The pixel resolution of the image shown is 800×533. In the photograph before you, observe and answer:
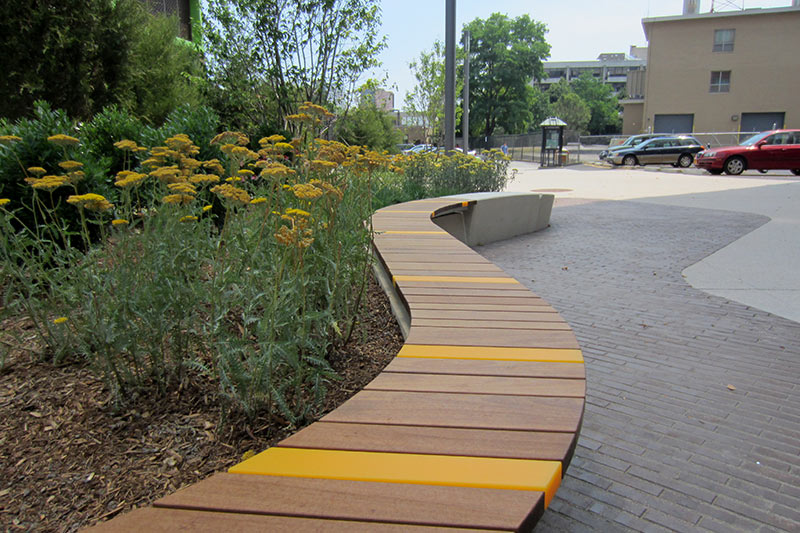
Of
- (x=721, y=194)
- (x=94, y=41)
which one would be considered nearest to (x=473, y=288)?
(x=94, y=41)

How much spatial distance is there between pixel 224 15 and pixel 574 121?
252 ft

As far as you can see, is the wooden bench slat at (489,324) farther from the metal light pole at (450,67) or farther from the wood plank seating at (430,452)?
the metal light pole at (450,67)

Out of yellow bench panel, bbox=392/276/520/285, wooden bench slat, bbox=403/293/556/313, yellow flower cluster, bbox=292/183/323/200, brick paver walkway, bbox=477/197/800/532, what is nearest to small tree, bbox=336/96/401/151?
brick paver walkway, bbox=477/197/800/532

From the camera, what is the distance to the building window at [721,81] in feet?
128

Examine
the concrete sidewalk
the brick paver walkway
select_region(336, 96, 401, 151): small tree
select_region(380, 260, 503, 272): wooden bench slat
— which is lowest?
the brick paver walkway

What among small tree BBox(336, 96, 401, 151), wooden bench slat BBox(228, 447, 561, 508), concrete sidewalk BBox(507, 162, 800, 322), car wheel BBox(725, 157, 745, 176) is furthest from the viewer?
car wheel BBox(725, 157, 745, 176)

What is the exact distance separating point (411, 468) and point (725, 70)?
4674 centimetres

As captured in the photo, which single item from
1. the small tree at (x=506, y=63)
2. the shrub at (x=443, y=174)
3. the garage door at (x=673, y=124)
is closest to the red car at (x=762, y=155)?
the shrub at (x=443, y=174)

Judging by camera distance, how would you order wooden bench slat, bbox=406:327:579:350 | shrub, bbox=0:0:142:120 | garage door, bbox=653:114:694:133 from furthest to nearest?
garage door, bbox=653:114:694:133
shrub, bbox=0:0:142:120
wooden bench slat, bbox=406:327:579:350

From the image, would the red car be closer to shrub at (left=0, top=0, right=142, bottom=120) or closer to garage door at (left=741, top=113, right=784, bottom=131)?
shrub at (left=0, top=0, right=142, bottom=120)

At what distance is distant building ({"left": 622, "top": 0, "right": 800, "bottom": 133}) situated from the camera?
123ft

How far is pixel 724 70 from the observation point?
38969 mm

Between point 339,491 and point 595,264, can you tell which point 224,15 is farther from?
point 339,491

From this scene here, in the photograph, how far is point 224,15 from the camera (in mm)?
8875
